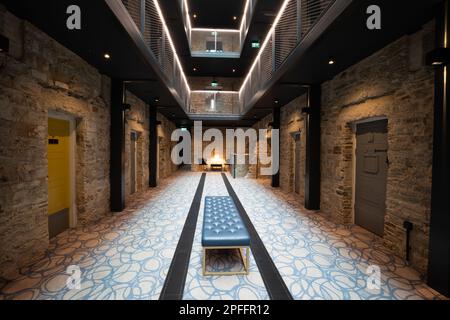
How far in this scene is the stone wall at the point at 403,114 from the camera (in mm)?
2572

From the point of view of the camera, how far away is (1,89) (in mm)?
2383

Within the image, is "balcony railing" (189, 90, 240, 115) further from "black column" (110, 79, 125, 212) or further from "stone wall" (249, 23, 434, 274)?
"stone wall" (249, 23, 434, 274)

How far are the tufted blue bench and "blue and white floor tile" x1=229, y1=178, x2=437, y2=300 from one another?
671mm

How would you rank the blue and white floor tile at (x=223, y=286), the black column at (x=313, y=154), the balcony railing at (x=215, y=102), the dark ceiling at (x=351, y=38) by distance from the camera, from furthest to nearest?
the balcony railing at (x=215, y=102) → the black column at (x=313, y=154) → the dark ceiling at (x=351, y=38) → the blue and white floor tile at (x=223, y=286)

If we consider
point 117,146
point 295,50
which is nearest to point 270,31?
point 295,50

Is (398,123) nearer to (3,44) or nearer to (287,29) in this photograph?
(287,29)

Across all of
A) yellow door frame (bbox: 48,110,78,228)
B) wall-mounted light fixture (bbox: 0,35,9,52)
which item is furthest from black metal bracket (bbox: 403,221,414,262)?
yellow door frame (bbox: 48,110,78,228)

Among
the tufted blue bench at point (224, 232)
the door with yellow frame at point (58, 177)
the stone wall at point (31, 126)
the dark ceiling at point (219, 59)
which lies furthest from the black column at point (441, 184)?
the door with yellow frame at point (58, 177)

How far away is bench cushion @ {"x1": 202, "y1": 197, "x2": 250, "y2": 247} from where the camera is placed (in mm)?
2475

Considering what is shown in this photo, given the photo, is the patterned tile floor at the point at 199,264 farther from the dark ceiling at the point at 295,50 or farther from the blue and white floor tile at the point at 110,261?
the dark ceiling at the point at 295,50

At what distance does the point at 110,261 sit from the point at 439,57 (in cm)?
489

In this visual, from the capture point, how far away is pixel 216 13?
902 centimetres

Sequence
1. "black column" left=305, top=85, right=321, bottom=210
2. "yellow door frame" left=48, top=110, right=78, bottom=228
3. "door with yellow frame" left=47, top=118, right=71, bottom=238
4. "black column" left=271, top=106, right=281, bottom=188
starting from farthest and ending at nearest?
1. "black column" left=271, top=106, right=281, bottom=188
2. "black column" left=305, top=85, right=321, bottom=210
3. "yellow door frame" left=48, top=110, right=78, bottom=228
4. "door with yellow frame" left=47, top=118, right=71, bottom=238

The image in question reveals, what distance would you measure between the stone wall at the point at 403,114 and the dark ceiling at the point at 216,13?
6.79 meters
